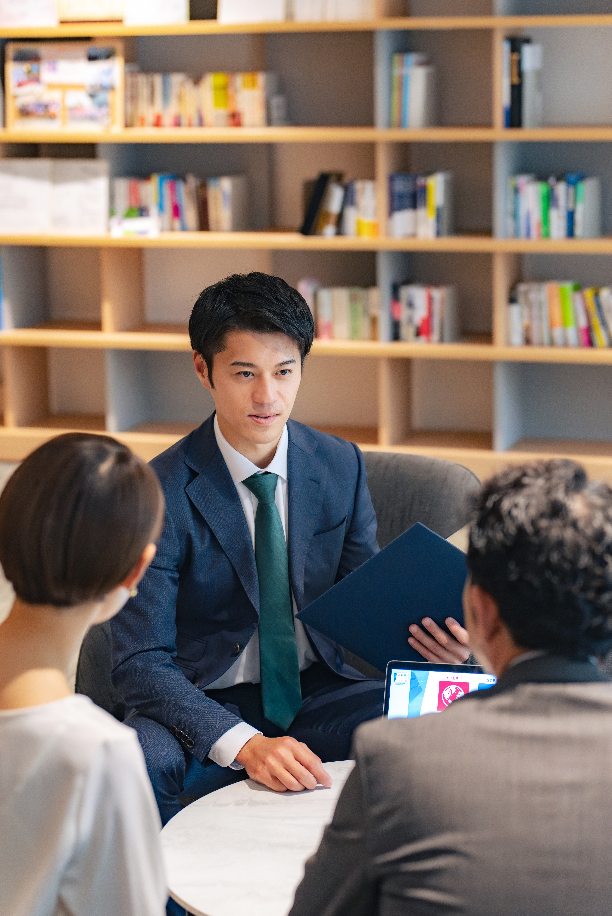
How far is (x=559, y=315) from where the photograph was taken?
4.25 metres

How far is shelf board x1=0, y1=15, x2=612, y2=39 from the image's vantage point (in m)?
3.99

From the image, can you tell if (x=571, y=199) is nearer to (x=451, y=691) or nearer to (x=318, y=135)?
(x=318, y=135)

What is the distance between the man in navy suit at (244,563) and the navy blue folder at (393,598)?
138 mm

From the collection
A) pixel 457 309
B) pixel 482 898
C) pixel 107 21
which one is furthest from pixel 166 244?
pixel 482 898

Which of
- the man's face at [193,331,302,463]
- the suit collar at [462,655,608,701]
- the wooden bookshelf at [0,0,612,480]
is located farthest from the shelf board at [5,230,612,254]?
the suit collar at [462,655,608,701]

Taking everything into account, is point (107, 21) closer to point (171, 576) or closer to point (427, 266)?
point (427, 266)

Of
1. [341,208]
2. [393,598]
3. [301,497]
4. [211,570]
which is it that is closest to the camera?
[393,598]

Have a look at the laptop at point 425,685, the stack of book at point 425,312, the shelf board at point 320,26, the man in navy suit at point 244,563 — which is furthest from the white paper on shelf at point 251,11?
the laptop at point 425,685

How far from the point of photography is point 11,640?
114cm

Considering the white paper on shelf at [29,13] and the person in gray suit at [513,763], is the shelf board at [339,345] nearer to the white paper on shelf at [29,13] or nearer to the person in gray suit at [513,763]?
the white paper on shelf at [29,13]

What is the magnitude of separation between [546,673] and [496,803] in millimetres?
122

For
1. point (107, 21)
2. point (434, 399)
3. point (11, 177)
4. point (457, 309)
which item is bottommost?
point (434, 399)

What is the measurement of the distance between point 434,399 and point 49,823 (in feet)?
12.5

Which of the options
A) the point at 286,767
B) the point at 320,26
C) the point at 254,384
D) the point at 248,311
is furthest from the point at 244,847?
the point at 320,26
